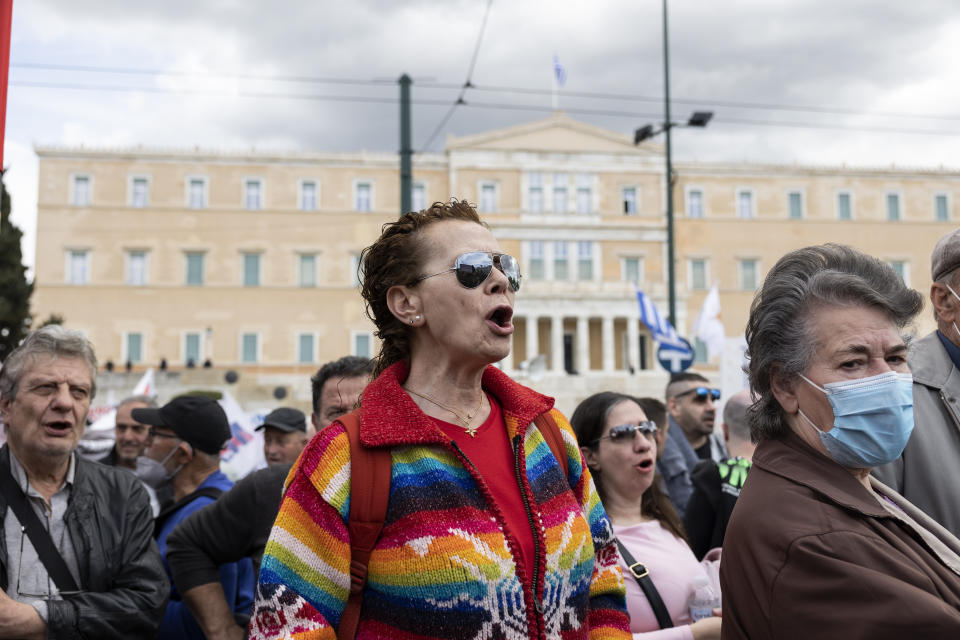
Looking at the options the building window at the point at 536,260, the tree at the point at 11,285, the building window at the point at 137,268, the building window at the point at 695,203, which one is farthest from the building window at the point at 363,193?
the tree at the point at 11,285

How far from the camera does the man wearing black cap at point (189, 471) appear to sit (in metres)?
3.70

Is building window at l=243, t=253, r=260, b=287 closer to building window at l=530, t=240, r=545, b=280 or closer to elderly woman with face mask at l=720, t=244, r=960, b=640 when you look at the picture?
building window at l=530, t=240, r=545, b=280

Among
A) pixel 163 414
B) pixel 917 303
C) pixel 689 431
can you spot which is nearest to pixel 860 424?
pixel 917 303

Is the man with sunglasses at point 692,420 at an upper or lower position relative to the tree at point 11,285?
lower

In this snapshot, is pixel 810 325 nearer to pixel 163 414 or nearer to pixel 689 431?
pixel 163 414

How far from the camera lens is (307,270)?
1747 inches

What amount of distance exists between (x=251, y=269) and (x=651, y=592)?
42862mm

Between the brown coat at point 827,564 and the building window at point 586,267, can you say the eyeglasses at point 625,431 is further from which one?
the building window at point 586,267

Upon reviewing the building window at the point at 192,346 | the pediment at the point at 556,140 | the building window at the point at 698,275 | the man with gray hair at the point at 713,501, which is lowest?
the man with gray hair at the point at 713,501

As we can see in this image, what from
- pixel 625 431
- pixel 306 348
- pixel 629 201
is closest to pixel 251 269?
pixel 306 348

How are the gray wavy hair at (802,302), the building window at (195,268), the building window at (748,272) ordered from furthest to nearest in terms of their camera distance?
the building window at (748,272) < the building window at (195,268) < the gray wavy hair at (802,302)

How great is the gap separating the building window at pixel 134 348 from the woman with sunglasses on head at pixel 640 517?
4148cm

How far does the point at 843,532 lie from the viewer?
1.86 m

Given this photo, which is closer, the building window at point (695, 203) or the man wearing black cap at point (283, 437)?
the man wearing black cap at point (283, 437)
